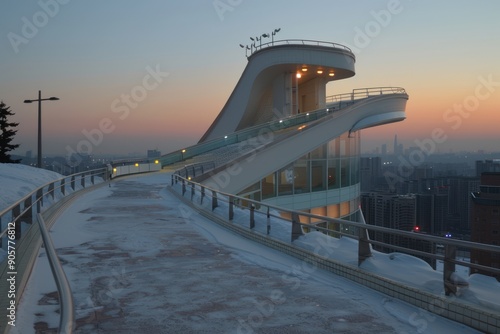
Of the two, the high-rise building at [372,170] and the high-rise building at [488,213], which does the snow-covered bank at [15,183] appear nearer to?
the high-rise building at [488,213]

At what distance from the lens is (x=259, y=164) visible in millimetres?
27359

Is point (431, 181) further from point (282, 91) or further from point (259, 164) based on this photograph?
point (259, 164)

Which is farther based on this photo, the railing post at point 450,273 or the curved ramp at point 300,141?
the curved ramp at point 300,141

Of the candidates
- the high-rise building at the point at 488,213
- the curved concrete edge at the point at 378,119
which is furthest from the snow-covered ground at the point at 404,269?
the curved concrete edge at the point at 378,119

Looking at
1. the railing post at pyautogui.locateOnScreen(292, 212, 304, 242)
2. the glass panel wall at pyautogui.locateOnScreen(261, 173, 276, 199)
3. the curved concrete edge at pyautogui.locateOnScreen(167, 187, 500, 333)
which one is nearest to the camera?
the curved concrete edge at pyautogui.locateOnScreen(167, 187, 500, 333)

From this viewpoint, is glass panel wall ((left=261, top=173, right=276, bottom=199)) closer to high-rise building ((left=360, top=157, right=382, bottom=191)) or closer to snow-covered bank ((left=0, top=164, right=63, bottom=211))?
snow-covered bank ((left=0, top=164, right=63, bottom=211))

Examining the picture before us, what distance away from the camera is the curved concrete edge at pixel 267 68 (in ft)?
141

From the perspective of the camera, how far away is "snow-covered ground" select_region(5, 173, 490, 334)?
209 inches

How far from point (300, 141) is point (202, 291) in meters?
24.5

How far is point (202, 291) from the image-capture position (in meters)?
6.68

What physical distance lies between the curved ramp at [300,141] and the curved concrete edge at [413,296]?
15547 mm

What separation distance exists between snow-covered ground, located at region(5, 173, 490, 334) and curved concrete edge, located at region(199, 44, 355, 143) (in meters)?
34.2

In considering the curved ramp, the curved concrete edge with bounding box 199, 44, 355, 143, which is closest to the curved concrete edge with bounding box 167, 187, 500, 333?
the curved ramp

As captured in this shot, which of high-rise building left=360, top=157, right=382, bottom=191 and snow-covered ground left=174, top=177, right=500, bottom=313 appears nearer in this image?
snow-covered ground left=174, top=177, right=500, bottom=313
